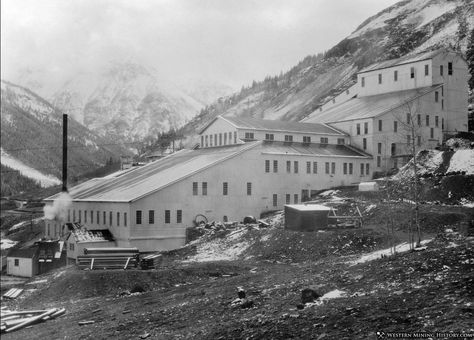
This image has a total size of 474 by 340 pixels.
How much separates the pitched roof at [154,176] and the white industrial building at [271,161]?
0.64 feet

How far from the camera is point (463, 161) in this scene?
57312 mm

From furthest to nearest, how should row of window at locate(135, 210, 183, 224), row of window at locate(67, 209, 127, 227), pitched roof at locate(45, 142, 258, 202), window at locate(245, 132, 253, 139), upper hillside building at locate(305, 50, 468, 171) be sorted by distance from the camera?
upper hillside building at locate(305, 50, 468, 171) → window at locate(245, 132, 253, 139) → pitched roof at locate(45, 142, 258, 202) → row of window at locate(67, 209, 127, 227) → row of window at locate(135, 210, 183, 224)

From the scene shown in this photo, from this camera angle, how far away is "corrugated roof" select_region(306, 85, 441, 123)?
75706 mm

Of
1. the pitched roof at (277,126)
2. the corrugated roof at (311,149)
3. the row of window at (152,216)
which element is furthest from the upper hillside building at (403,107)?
the row of window at (152,216)

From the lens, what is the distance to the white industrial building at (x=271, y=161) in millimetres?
58156

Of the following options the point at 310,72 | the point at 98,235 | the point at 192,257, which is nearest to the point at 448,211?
the point at 192,257

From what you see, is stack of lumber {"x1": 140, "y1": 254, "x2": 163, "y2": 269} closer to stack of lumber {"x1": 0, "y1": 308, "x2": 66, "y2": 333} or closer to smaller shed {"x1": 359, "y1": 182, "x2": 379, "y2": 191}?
stack of lumber {"x1": 0, "y1": 308, "x2": 66, "y2": 333}

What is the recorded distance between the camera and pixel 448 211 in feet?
153

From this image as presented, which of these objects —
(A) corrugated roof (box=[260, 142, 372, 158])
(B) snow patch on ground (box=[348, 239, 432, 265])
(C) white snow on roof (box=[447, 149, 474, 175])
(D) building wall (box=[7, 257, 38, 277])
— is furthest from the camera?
(A) corrugated roof (box=[260, 142, 372, 158])

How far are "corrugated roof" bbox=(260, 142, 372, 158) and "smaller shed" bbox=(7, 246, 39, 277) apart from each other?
2439cm

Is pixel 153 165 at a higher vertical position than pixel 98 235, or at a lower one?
higher

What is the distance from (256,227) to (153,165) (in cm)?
2234

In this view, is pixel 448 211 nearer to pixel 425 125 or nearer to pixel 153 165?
pixel 425 125

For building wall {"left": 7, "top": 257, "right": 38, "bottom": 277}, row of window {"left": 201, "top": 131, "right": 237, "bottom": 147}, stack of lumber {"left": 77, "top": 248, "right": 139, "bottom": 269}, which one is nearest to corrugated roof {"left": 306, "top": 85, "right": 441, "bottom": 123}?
row of window {"left": 201, "top": 131, "right": 237, "bottom": 147}
